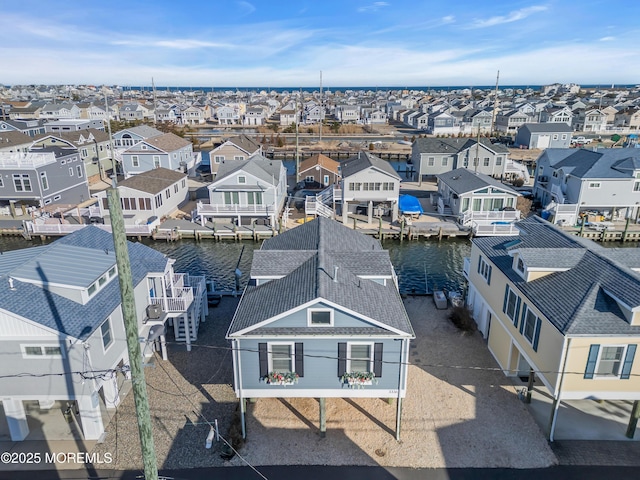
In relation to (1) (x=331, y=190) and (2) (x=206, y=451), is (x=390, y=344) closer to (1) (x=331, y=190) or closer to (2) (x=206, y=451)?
(2) (x=206, y=451)

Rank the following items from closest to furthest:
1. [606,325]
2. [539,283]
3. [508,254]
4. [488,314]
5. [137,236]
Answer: [606,325]
[539,283]
[508,254]
[488,314]
[137,236]

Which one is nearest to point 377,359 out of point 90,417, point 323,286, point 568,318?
point 323,286

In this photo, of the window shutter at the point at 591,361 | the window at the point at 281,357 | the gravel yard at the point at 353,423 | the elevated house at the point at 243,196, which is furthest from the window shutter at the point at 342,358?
the elevated house at the point at 243,196

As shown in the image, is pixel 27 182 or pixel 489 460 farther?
pixel 27 182

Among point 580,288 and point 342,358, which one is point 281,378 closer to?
point 342,358

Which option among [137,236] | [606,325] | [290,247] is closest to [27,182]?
[137,236]

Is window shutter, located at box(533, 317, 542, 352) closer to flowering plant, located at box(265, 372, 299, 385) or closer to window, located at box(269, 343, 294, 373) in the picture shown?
flowering plant, located at box(265, 372, 299, 385)

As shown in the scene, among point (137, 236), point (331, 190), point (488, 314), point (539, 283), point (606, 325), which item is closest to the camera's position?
point (606, 325)
